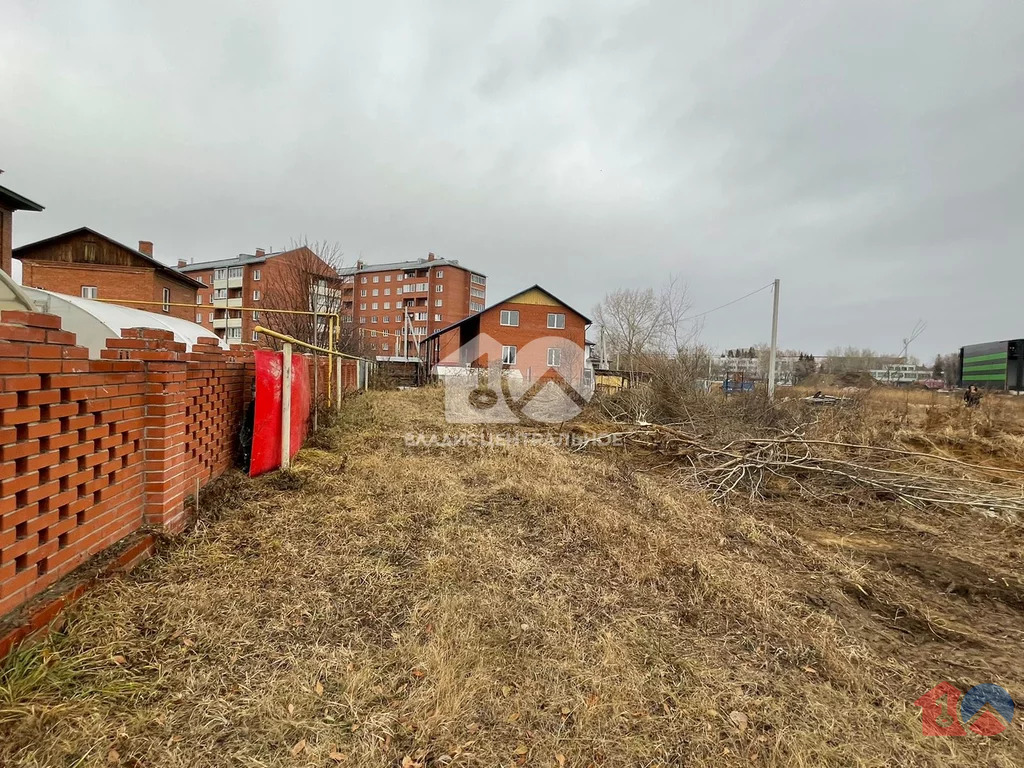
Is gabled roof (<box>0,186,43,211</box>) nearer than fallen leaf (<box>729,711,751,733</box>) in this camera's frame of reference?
No

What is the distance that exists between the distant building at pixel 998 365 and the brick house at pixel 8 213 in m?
44.2

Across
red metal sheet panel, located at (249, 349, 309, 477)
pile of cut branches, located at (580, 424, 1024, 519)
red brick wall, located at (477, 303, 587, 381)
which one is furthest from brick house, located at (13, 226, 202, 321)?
pile of cut branches, located at (580, 424, 1024, 519)

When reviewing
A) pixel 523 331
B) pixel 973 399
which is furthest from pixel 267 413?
A: pixel 523 331

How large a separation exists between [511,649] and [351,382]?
9609mm

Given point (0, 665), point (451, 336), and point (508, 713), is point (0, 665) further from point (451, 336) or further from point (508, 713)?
point (451, 336)

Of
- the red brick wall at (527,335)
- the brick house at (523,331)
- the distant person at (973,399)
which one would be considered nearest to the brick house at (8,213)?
the brick house at (523,331)

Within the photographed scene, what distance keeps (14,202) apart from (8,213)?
0.50 metres

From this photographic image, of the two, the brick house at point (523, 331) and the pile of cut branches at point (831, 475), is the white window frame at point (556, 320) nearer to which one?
the brick house at point (523, 331)

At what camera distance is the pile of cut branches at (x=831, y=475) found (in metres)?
5.50

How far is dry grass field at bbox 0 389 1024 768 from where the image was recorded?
165cm

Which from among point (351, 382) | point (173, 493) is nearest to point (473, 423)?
point (351, 382)

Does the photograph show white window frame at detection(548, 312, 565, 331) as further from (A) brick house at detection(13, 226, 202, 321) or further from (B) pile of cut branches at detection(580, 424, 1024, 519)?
(B) pile of cut branches at detection(580, 424, 1024, 519)

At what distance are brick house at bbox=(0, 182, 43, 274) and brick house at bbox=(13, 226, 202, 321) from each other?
6.73m

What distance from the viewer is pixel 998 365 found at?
2631cm
